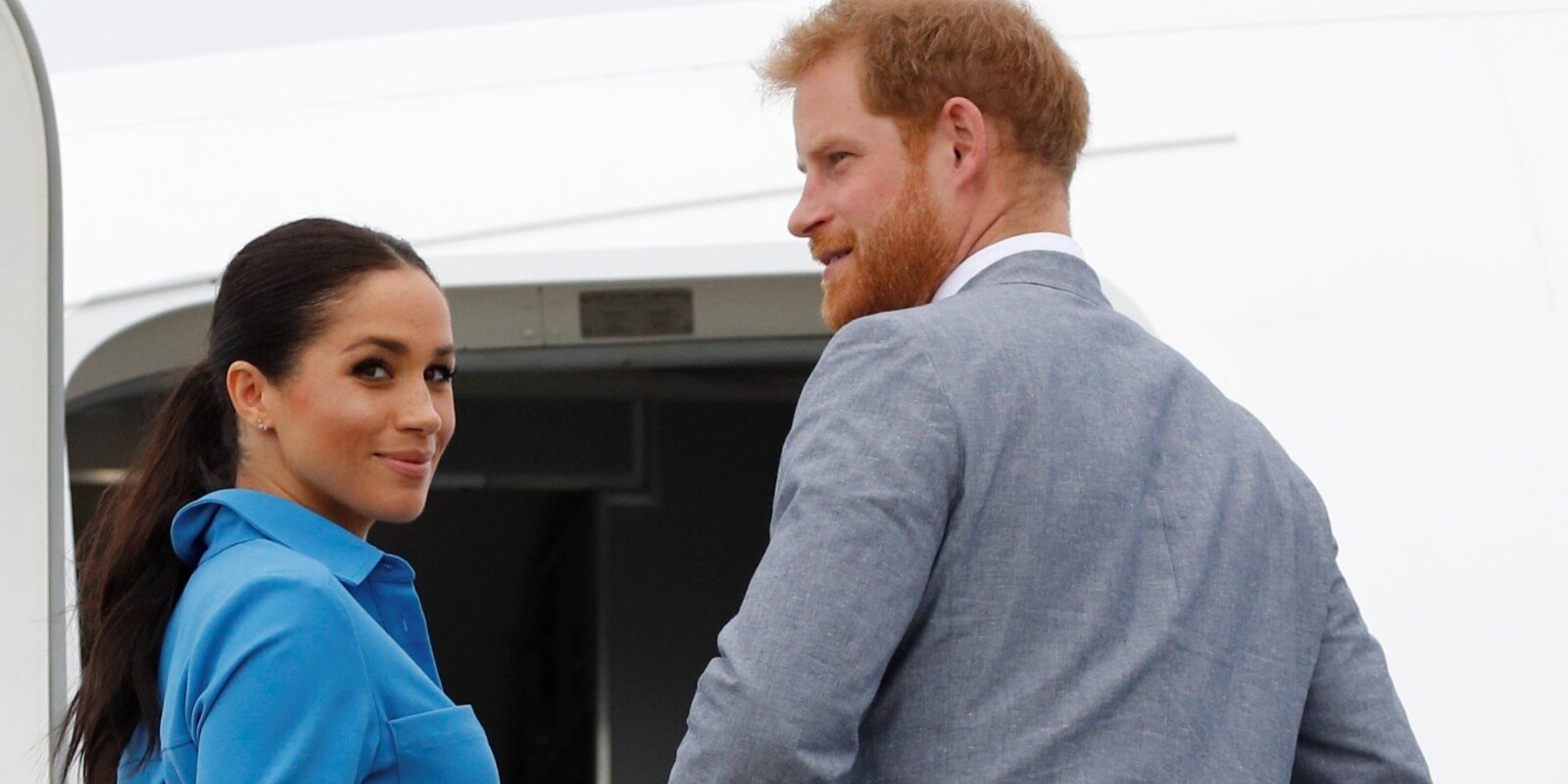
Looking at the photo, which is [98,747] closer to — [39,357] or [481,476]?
[39,357]

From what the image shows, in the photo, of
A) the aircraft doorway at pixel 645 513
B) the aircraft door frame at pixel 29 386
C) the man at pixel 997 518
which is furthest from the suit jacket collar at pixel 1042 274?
the aircraft doorway at pixel 645 513

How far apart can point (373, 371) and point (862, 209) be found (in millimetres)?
461

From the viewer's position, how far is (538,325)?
317cm

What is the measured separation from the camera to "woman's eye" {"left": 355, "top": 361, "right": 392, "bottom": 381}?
56.1 inches

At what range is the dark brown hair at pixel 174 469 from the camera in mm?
1315

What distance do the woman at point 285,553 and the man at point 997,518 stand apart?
0.31m

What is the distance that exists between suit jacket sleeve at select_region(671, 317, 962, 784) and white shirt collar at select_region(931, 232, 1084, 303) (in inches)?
6.6

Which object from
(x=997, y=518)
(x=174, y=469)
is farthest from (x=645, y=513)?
(x=997, y=518)

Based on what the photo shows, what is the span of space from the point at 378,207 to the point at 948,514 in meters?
2.22

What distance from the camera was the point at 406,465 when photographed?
1439 millimetres

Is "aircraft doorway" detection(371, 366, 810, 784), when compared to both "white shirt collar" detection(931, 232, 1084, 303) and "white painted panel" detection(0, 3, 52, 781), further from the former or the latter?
"white shirt collar" detection(931, 232, 1084, 303)

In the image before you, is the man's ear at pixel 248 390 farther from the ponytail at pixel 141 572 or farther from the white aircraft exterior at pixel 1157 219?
the white aircraft exterior at pixel 1157 219

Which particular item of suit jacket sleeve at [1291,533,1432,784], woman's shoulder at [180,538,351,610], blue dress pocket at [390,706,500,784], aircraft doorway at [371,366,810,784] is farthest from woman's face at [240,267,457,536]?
aircraft doorway at [371,366,810,784]

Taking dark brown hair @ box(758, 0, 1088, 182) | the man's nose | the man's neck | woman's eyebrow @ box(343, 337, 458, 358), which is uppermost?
dark brown hair @ box(758, 0, 1088, 182)
